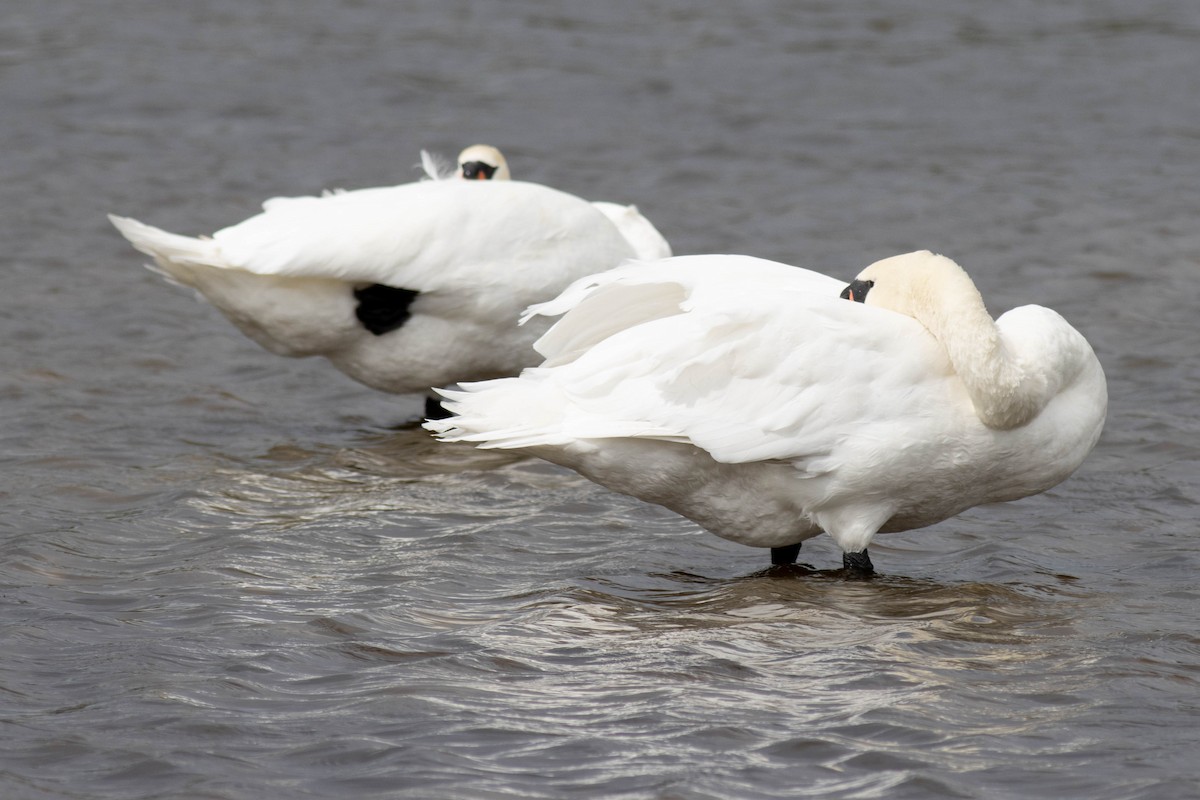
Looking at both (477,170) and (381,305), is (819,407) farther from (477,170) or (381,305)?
(477,170)

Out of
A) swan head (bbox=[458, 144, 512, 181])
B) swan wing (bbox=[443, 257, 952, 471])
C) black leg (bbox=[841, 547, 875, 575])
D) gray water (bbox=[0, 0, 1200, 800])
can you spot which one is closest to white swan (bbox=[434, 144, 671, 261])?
swan head (bbox=[458, 144, 512, 181])

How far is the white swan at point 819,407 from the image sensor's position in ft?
18.9

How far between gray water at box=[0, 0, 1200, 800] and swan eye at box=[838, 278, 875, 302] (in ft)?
3.20

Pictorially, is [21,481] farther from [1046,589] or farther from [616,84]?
[616,84]

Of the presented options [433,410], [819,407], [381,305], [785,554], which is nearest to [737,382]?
[819,407]

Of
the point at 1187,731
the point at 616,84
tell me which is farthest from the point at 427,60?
the point at 1187,731

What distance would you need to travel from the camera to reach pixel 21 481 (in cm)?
731

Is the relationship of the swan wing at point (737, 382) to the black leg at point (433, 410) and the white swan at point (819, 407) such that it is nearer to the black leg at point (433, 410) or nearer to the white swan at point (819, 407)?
the white swan at point (819, 407)

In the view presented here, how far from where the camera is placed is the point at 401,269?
7930 millimetres

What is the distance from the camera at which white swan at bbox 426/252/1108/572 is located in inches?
226

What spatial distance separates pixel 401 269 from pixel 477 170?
2.00 m

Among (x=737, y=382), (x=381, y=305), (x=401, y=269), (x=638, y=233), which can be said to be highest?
(x=638, y=233)

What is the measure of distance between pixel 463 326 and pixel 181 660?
3.14 meters

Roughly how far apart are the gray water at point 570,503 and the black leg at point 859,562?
0.17 ft
